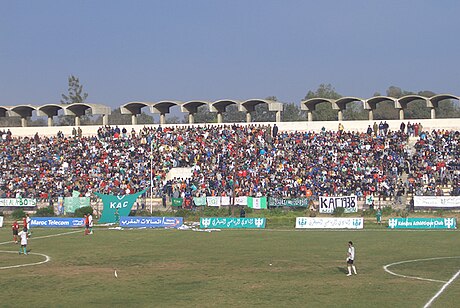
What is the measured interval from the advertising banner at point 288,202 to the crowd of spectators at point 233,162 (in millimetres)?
1377

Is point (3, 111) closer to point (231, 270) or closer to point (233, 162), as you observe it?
point (233, 162)

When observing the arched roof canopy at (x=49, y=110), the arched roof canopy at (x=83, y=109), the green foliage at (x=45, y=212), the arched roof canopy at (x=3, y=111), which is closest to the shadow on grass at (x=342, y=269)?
the green foliage at (x=45, y=212)

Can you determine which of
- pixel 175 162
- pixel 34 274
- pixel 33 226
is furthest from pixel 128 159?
pixel 34 274

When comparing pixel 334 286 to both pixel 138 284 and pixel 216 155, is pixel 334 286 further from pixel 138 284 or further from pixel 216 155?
pixel 216 155

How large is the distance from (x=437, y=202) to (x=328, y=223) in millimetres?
11073

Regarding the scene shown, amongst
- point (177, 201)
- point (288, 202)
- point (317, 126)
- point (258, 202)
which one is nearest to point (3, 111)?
point (177, 201)

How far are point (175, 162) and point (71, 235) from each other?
2434cm

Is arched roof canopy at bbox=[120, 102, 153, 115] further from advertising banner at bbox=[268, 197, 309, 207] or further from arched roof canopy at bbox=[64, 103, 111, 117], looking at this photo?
advertising banner at bbox=[268, 197, 309, 207]

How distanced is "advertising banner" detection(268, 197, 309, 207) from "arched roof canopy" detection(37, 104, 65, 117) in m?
36.5

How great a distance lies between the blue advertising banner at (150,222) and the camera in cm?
6738

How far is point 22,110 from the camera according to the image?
10069 cm

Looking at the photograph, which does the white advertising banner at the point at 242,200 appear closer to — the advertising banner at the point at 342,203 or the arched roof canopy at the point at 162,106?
the advertising banner at the point at 342,203

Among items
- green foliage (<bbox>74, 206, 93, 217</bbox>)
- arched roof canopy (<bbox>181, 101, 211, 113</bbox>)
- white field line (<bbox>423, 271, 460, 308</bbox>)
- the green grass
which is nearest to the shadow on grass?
the green grass

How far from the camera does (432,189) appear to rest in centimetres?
7112
